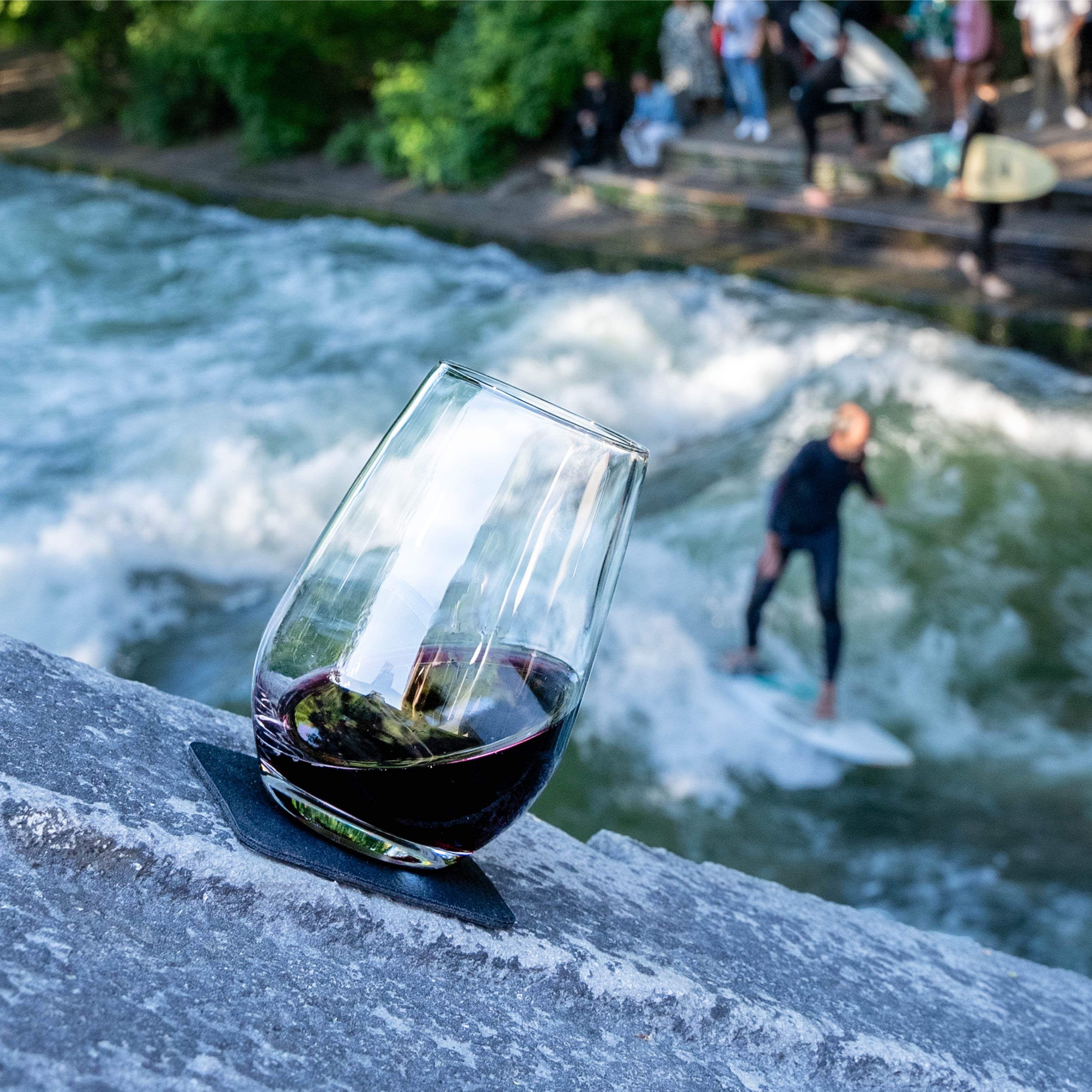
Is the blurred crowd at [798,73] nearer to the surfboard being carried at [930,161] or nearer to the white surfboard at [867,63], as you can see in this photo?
the white surfboard at [867,63]

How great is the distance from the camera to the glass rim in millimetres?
984

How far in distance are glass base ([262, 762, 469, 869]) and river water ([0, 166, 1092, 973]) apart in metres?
3.42

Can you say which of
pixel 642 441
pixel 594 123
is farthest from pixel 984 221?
pixel 594 123

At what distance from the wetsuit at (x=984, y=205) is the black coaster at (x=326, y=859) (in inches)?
342

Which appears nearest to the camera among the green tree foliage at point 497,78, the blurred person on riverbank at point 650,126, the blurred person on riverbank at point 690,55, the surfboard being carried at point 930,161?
the surfboard being carried at point 930,161

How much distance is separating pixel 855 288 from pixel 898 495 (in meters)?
2.93

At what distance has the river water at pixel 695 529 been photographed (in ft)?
15.0

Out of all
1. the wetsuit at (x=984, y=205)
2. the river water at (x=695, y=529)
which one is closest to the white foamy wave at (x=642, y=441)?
the river water at (x=695, y=529)

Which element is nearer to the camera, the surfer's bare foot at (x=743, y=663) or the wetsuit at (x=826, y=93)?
the surfer's bare foot at (x=743, y=663)

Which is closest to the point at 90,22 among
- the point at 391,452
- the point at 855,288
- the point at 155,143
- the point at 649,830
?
the point at 155,143

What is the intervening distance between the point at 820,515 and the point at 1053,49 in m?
7.35

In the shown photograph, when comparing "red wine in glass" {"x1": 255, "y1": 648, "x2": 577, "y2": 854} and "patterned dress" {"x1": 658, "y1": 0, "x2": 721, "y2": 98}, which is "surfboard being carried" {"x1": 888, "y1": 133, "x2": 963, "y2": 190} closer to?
"patterned dress" {"x1": 658, "y1": 0, "x2": 721, "y2": 98}

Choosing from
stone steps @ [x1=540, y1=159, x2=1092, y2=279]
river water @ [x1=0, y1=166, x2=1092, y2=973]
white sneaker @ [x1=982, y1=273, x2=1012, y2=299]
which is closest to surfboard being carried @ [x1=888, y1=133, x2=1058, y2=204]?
stone steps @ [x1=540, y1=159, x2=1092, y2=279]

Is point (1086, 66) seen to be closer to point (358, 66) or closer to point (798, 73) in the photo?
point (798, 73)
